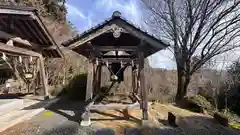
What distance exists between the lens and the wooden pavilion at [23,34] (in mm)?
7100

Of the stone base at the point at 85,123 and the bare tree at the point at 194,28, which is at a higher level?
the bare tree at the point at 194,28

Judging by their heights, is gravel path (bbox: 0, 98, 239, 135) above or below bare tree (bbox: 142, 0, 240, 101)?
below

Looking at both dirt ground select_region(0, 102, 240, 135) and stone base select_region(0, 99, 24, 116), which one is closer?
dirt ground select_region(0, 102, 240, 135)

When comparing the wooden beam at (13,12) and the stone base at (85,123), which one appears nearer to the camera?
the stone base at (85,123)

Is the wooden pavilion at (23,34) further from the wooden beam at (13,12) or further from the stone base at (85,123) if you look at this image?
the stone base at (85,123)

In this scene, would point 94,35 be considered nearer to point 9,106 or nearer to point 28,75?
point 9,106

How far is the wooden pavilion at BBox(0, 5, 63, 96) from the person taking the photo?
710 cm

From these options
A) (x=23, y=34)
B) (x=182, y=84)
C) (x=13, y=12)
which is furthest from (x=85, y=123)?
(x=182, y=84)

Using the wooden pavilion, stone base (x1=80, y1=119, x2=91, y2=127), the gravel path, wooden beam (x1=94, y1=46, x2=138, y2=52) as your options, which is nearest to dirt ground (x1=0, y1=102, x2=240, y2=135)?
the gravel path

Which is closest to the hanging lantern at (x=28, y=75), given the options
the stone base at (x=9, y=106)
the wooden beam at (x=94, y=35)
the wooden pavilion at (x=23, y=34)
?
the wooden pavilion at (x=23, y=34)

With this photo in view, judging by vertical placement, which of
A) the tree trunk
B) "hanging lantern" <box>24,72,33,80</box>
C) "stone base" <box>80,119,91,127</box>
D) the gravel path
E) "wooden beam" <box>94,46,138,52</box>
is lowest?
the gravel path

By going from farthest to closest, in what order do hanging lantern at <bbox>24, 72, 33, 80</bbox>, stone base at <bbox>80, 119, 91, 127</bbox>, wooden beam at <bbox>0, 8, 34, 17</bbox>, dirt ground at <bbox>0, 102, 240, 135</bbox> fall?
hanging lantern at <bbox>24, 72, 33, 80</bbox> < wooden beam at <bbox>0, 8, 34, 17</bbox> < stone base at <bbox>80, 119, 91, 127</bbox> < dirt ground at <bbox>0, 102, 240, 135</bbox>

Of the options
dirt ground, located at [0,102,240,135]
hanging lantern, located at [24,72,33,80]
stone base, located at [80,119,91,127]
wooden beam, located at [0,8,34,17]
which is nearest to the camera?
dirt ground, located at [0,102,240,135]

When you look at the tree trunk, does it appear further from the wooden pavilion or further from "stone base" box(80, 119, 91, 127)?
"stone base" box(80, 119, 91, 127)
